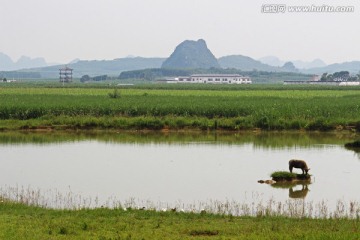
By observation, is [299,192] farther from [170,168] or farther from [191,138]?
[191,138]

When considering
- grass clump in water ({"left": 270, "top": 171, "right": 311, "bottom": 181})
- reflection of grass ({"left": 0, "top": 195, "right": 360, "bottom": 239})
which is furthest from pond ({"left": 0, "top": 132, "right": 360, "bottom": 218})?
reflection of grass ({"left": 0, "top": 195, "right": 360, "bottom": 239})

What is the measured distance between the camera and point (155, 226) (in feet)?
40.1

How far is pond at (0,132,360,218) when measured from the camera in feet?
57.9

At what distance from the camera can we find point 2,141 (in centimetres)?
3162

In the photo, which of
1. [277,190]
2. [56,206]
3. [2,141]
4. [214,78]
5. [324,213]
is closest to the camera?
→ [324,213]

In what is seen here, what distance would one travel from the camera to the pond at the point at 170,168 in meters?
17.6

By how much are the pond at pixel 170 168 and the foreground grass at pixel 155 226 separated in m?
2.49

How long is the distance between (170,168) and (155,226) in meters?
10.7

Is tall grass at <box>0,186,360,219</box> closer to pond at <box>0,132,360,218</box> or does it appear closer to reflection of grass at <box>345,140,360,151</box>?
pond at <box>0,132,360,218</box>

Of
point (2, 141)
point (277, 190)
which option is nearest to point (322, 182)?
point (277, 190)

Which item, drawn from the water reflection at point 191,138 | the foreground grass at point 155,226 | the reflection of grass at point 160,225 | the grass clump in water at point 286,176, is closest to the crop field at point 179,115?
the water reflection at point 191,138

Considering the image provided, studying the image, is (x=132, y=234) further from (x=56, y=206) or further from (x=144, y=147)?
(x=144, y=147)

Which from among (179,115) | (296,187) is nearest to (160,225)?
(296,187)

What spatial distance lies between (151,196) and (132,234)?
20.9 ft
